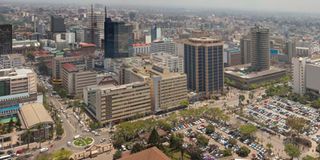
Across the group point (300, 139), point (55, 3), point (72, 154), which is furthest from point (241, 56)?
point (55, 3)

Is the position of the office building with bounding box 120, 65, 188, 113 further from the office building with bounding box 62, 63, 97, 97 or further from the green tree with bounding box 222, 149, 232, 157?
the green tree with bounding box 222, 149, 232, 157

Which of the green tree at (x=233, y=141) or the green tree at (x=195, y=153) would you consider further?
the green tree at (x=233, y=141)

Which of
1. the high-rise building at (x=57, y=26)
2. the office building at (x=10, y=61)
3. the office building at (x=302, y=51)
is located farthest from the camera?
the high-rise building at (x=57, y=26)

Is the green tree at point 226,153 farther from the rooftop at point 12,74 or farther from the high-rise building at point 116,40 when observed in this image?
the high-rise building at point 116,40

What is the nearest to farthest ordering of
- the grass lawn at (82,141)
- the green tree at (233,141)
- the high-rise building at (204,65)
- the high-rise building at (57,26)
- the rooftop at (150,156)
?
the rooftop at (150,156) < the green tree at (233,141) < the grass lawn at (82,141) < the high-rise building at (204,65) < the high-rise building at (57,26)

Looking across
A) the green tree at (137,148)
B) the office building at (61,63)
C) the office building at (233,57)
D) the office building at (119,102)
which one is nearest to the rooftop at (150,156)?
the green tree at (137,148)

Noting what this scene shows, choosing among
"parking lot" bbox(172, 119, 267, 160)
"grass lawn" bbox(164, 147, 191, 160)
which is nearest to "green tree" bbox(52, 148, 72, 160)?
"grass lawn" bbox(164, 147, 191, 160)
